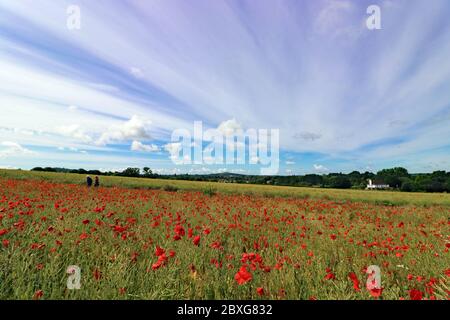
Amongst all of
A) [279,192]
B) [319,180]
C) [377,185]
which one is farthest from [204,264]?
[377,185]

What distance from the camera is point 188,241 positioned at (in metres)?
3.48

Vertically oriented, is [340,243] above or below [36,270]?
below

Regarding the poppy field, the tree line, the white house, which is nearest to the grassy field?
the poppy field

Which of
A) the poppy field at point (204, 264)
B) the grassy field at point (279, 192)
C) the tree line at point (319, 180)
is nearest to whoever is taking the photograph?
the poppy field at point (204, 264)

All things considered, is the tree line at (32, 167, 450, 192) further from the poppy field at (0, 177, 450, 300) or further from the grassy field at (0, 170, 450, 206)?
the poppy field at (0, 177, 450, 300)

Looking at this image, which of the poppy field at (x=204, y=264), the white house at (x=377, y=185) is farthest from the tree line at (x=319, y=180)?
the poppy field at (x=204, y=264)

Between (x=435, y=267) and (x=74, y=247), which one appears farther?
(x=435, y=267)

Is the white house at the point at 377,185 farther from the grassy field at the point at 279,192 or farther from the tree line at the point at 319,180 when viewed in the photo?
the grassy field at the point at 279,192

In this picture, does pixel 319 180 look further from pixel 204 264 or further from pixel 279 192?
pixel 204 264

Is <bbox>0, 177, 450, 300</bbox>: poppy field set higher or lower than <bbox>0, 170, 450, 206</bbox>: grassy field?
higher
